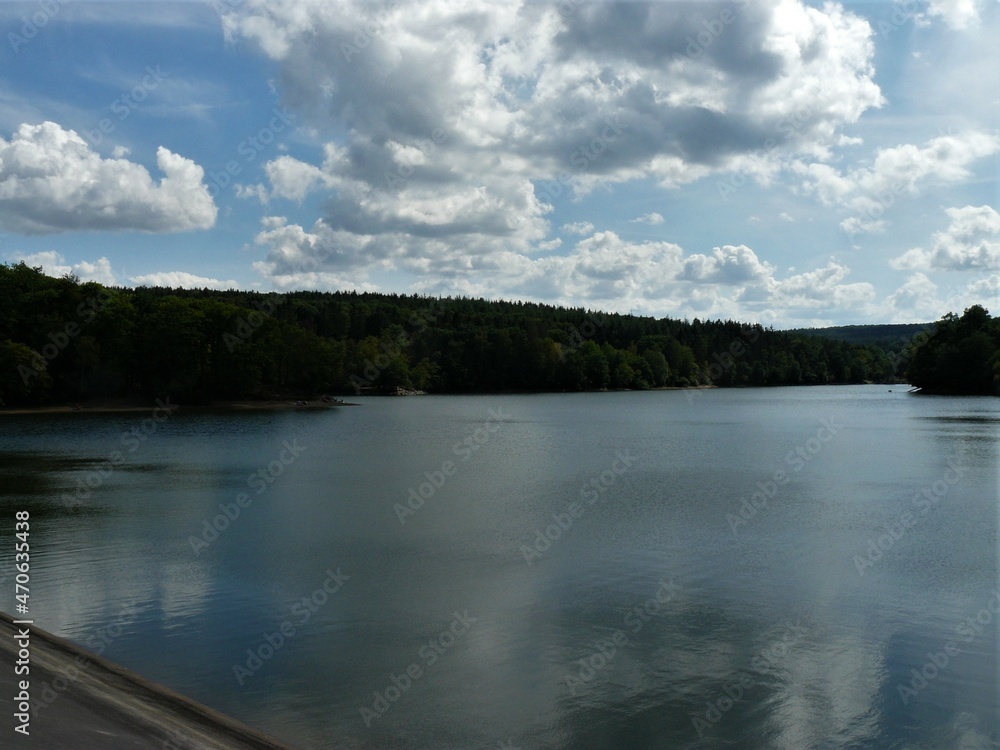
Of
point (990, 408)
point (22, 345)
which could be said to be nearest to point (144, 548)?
point (22, 345)

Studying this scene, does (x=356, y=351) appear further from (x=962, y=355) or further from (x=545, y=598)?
(x=545, y=598)

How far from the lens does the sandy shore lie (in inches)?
299

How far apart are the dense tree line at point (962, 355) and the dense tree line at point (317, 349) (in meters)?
53.2

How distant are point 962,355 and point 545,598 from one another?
114 metres

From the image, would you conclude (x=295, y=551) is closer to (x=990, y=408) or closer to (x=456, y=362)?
(x=990, y=408)

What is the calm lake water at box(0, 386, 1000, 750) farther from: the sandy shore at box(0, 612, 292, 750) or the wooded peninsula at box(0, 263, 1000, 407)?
the wooded peninsula at box(0, 263, 1000, 407)

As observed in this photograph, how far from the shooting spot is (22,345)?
Answer: 2913 inches

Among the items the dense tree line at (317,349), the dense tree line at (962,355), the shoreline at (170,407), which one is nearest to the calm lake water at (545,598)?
the shoreline at (170,407)

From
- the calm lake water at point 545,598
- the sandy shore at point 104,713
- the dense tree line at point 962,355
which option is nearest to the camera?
the sandy shore at point 104,713

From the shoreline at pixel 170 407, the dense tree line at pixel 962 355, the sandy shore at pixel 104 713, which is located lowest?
the shoreline at pixel 170 407

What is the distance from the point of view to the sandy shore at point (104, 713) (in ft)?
25.0

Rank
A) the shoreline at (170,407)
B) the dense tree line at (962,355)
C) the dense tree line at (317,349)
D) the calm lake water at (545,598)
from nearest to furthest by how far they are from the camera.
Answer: the calm lake water at (545,598) → the shoreline at (170,407) → the dense tree line at (317,349) → the dense tree line at (962,355)

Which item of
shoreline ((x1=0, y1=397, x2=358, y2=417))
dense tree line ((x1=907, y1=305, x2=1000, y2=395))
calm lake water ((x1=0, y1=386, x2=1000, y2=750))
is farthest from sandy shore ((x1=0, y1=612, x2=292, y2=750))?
dense tree line ((x1=907, y1=305, x2=1000, y2=395))

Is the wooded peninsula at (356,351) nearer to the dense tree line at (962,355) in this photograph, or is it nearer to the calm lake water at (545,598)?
the dense tree line at (962,355)
